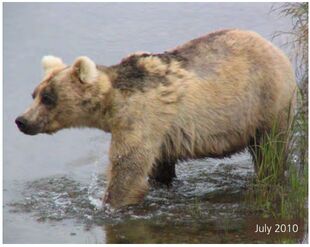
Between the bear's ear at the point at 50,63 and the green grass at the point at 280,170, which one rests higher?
the bear's ear at the point at 50,63

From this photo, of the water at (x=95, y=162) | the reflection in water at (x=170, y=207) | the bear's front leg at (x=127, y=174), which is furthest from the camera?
the bear's front leg at (x=127, y=174)

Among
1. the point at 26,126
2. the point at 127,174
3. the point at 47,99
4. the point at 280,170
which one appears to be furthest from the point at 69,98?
the point at 280,170

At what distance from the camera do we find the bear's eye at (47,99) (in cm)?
739

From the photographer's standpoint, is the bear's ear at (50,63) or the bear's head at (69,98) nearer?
the bear's head at (69,98)

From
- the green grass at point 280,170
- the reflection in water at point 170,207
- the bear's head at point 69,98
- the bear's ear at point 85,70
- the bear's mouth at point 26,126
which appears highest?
the bear's ear at point 85,70

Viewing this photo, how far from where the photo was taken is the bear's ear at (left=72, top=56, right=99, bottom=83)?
730 centimetres

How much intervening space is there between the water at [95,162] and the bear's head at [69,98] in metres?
0.76

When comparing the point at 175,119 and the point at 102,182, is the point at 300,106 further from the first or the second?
the point at 102,182

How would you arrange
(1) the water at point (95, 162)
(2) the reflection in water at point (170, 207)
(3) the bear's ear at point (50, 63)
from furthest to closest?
(3) the bear's ear at point (50, 63)
(1) the water at point (95, 162)
(2) the reflection in water at point (170, 207)

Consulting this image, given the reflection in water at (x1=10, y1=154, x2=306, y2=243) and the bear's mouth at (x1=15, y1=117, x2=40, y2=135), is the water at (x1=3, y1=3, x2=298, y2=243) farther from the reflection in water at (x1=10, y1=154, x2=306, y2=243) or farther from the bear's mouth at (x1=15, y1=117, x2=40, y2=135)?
the bear's mouth at (x1=15, y1=117, x2=40, y2=135)

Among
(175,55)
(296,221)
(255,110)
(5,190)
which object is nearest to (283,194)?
(296,221)

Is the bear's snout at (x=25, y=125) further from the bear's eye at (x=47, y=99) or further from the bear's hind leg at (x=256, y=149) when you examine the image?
the bear's hind leg at (x=256, y=149)

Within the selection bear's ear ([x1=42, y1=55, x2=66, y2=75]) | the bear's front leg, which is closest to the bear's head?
bear's ear ([x1=42, y1=55, x2=66, y2=75])

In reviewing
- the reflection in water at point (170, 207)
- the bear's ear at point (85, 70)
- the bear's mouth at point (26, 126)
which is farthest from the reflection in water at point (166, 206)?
the bear's ear at point (85, 70)
